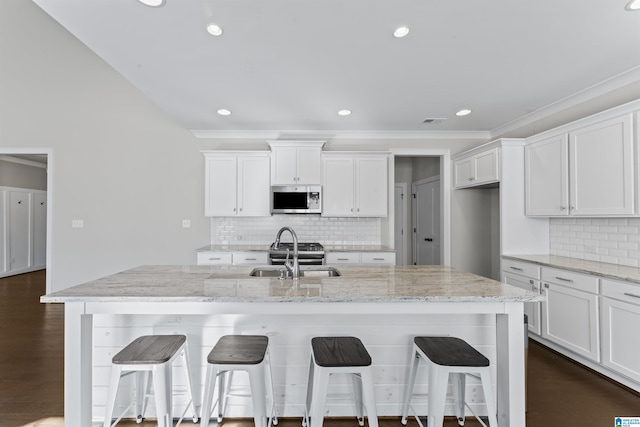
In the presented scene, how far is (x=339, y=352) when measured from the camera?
160 centimetres

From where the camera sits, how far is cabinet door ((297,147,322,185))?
14.3 feet

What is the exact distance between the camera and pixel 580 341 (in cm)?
268

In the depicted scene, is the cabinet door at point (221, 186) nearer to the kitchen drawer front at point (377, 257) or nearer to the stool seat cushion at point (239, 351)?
the kitchen drawer front at point (377, 257)

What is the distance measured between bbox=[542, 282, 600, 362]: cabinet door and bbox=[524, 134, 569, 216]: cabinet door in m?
0.84

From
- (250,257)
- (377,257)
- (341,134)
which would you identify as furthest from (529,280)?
(250,257)

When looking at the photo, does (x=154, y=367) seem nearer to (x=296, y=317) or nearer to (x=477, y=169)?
(x=296, y=317)

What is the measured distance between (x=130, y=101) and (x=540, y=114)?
5596 millimetres

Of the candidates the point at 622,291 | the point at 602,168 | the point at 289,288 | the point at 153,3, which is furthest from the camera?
the point at 602,168

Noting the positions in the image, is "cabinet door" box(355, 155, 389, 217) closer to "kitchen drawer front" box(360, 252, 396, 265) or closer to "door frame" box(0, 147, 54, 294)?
"kitchen drawer front" box(360, 252, 396, 265)

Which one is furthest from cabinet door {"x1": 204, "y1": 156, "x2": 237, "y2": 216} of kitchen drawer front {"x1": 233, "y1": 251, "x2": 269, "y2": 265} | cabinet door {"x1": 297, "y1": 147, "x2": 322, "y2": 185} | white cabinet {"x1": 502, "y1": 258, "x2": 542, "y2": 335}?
white cabinet {"x1": 502, "y1": 258, "x2": 542, "y2": 335}

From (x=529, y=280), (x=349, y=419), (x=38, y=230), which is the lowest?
(x=349, y=419)

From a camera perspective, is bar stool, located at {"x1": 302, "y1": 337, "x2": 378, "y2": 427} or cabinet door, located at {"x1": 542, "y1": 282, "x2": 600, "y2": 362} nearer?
bar stool, located at {"x1": 302, "y1": 337, "x2": 378, "y2": 427}

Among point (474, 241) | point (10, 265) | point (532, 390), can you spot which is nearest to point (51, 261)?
point (10, 265)

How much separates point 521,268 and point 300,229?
2.83m
